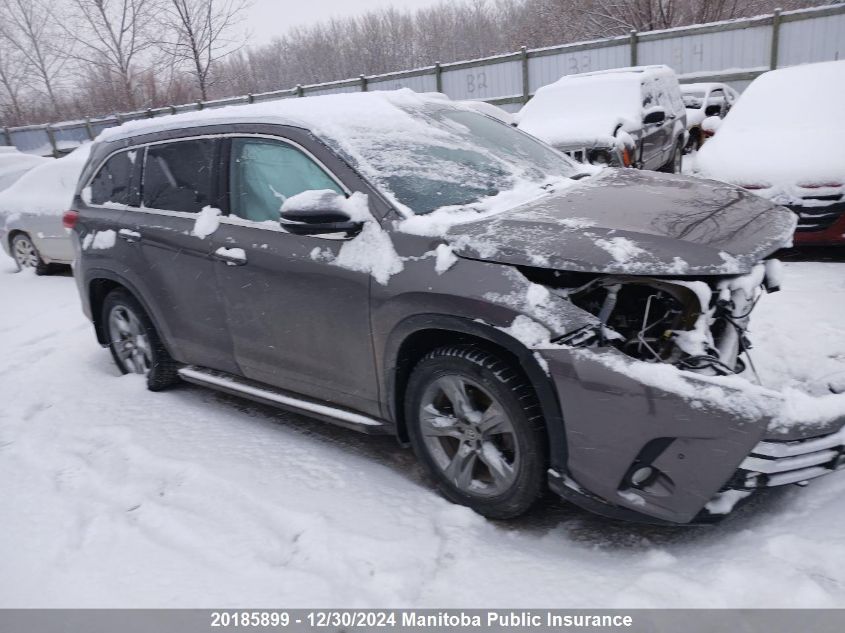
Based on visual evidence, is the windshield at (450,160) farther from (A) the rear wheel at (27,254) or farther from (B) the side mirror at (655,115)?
(A) the rear wheel at (27,254)

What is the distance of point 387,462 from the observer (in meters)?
3.38

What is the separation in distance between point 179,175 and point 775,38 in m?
16.6

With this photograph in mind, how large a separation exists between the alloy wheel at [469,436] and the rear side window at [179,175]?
1.90 meters

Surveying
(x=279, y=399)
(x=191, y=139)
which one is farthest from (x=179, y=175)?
(x=279, y=399)

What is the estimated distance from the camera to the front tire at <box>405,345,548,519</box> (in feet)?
8.29

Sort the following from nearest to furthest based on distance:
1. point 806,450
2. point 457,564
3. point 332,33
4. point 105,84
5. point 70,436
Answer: point 806,450
point 457,564
point 70,436
point 105,84
point 332,33

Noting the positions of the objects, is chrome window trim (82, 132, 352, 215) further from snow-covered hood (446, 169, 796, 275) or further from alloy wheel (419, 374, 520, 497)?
alloy wheel (419, 374, 520, 497)

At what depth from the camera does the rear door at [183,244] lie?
3.64 meters

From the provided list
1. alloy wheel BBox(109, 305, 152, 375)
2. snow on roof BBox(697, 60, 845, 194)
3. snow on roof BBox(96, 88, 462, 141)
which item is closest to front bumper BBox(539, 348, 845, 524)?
snow on roof BBox(96, 88, 462, 141)

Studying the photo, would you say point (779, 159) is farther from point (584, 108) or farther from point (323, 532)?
point (323, 532)

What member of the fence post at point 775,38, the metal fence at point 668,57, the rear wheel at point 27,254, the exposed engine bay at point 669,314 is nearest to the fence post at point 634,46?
the metal fence at point 668,57
